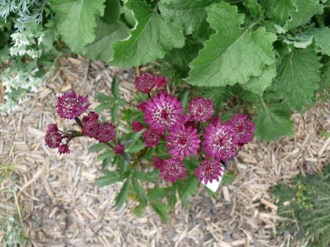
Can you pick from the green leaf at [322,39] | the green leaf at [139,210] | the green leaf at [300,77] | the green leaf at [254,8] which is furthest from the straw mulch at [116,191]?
the green leaf at [254,8]

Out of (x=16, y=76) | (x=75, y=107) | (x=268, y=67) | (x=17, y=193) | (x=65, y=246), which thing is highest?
(x=75, y=107)

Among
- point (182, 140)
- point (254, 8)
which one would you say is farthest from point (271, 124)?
point (182, 140)

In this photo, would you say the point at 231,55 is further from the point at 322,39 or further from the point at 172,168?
the point at 172,168

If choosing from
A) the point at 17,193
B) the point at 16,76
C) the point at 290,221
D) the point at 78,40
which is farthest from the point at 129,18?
the point at 290,221

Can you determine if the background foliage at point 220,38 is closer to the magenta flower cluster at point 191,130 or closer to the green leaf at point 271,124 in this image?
the green leaf at point 271,124

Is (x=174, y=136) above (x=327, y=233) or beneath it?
above

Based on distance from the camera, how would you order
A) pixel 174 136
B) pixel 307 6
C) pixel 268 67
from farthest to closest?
pixel 268 67
pixel 307 6
pixel 174 136

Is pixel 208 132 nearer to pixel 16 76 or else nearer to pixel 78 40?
pixel 78 40

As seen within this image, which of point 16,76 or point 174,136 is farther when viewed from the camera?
point 16,76
